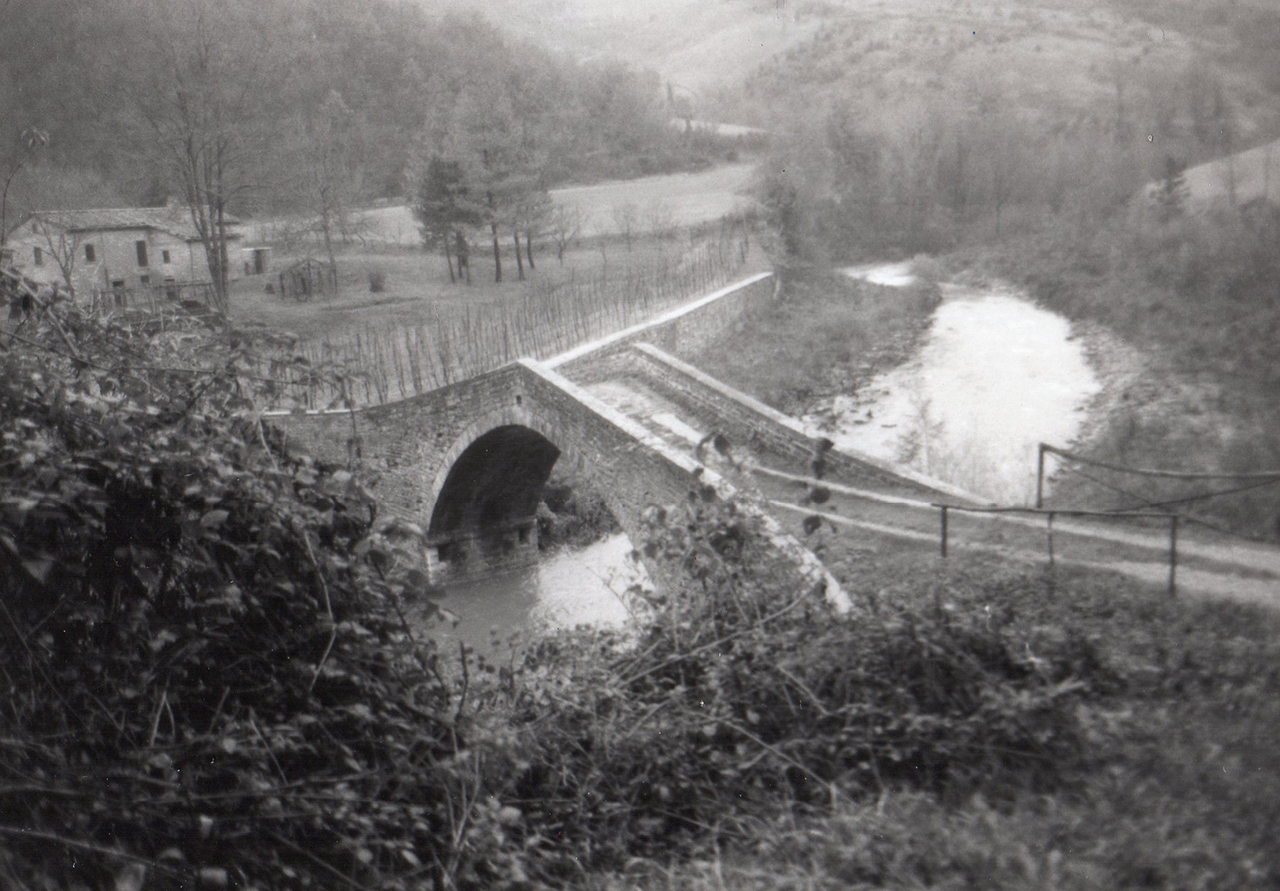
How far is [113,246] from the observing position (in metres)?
9.70

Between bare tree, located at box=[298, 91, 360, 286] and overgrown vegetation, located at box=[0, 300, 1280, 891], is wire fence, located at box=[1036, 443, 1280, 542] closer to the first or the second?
overgrown vegetation, located at box=[0, 300, 1280, 891]

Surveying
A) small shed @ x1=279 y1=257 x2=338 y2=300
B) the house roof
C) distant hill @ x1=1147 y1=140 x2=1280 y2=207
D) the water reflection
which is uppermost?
the house roof

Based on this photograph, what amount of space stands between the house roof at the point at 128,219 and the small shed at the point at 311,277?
0.71 m

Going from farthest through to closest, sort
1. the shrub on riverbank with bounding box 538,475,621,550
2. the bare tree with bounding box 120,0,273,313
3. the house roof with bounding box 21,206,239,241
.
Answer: the shrub on riverbank with bounding box 538,475,621,550 < the bare tree with bounding box 120,0,273,313 < the house roof with bounding box 21,206,239,241

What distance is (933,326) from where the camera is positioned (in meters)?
11.1

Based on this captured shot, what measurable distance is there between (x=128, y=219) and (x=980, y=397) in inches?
335

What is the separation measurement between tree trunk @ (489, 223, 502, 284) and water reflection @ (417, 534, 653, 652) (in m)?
4.13

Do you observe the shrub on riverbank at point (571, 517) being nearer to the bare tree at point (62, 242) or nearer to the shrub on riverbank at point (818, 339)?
the shrub on riverbank at point (818, 339)

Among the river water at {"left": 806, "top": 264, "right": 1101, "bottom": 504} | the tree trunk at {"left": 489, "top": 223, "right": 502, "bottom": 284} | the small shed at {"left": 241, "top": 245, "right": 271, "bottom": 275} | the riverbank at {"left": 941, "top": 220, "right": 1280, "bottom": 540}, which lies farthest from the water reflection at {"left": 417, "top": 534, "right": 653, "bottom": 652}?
the riverbank at {"left": 941, "top": 220, "right": 1280, "bottom": 540}

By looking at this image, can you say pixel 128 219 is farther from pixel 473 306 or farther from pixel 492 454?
pixel 492 454

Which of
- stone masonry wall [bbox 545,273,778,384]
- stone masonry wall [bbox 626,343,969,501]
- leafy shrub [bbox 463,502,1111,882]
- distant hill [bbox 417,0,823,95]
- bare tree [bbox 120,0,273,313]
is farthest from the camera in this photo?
stone masonry wall [bbox 545,273,778,384]

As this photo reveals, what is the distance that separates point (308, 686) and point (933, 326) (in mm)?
8762

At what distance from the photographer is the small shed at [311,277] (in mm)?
11891

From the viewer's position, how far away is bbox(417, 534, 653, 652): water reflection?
13938 mm
